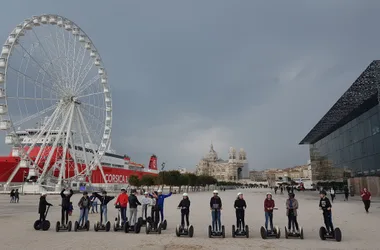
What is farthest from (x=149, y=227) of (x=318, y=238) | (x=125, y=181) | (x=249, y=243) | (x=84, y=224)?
(x=125, y=181)

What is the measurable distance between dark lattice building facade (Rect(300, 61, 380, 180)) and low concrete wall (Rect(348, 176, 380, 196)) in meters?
1.59

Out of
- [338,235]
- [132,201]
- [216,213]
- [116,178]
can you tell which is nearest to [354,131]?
[338,235]

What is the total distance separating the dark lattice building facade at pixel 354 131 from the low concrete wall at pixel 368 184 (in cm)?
159

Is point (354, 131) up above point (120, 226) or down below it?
above

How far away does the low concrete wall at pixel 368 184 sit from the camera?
4000 centimetres

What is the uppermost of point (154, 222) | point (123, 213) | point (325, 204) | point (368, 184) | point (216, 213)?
point (368, 184)

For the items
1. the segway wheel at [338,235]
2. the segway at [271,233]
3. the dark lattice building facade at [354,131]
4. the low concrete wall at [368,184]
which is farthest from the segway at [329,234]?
the low concrete wall at [368,184]

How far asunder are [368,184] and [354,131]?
12.0 m

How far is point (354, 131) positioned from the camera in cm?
5209

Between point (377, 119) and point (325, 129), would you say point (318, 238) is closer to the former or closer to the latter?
point (377, 119)

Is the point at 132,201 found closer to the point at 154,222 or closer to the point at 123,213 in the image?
the point at 123,213

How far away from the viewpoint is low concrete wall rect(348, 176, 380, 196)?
4000 cm

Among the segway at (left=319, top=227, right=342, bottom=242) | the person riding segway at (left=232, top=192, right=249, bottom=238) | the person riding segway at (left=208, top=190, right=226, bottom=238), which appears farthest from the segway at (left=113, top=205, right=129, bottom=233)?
the segway at (left=319, top=227, right=342, bottom=242)

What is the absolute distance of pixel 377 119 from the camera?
4231cm
